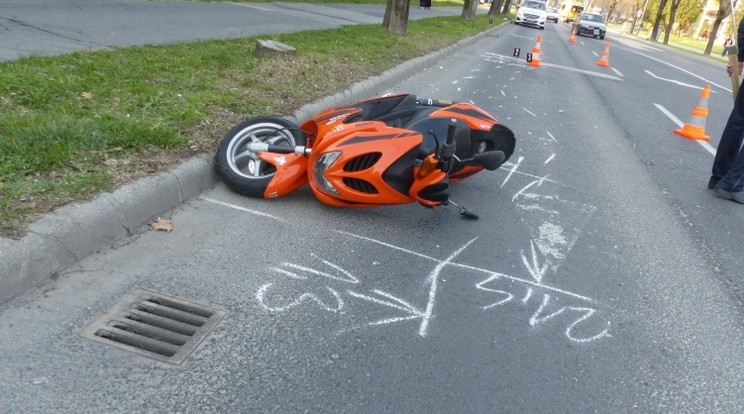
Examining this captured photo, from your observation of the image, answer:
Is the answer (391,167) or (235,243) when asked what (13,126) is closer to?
(235,243)

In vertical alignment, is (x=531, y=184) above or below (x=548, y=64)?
below

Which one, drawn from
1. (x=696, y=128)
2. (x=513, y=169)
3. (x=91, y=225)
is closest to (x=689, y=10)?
(x=696, y=128)

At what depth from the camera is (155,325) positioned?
3062 mm

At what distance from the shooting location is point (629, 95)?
517 inches

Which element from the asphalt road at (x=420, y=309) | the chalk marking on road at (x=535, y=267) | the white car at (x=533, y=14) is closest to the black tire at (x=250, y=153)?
the asphalt road at (x=420, y=309)

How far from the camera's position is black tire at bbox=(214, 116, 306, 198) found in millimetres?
4703

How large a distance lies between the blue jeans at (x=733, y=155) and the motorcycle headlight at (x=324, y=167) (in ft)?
14.3

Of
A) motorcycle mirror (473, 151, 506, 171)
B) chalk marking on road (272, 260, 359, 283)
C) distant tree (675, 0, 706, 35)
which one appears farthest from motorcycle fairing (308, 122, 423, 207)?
distant tree (675, 0, 706, 35)

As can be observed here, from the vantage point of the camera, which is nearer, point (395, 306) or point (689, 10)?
point (395, 306)

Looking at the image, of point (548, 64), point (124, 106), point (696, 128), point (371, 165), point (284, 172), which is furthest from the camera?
point (548, 64)

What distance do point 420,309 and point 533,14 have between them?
38528 mm

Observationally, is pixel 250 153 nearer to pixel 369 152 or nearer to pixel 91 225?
pixel 369 152

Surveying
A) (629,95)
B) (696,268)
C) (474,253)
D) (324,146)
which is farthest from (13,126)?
(629,95)

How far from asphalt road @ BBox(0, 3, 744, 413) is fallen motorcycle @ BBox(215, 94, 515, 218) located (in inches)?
8.2
